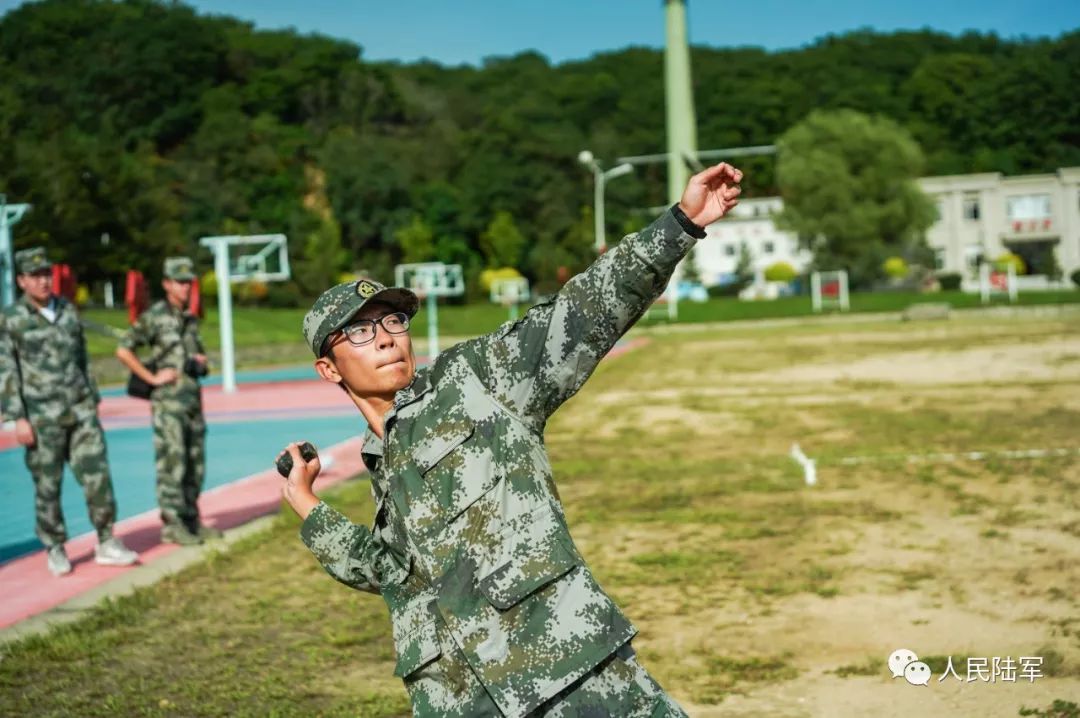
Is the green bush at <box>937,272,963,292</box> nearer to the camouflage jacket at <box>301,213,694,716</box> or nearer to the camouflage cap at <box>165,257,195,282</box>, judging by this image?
the camouflage cap at <box>165,257,195,282</box>

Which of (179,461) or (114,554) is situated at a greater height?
(179,461)

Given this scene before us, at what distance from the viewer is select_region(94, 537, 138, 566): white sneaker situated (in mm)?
9453

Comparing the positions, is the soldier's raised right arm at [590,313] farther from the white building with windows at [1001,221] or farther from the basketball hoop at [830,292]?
the white building with windows at [1001,221]

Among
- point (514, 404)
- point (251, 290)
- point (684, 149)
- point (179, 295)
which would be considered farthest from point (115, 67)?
point (514, 404)

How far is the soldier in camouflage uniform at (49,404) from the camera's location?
29.8 ft

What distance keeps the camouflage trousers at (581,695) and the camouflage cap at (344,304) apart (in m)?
0.78

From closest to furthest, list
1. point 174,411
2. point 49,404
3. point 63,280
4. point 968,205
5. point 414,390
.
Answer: point 414,390 < point 49,404 < point 174,411 < point 63,280 < point 968,205

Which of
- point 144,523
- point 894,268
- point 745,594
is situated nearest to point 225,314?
point 144,523

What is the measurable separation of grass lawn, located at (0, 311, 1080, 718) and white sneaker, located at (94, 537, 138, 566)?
0.57 meters

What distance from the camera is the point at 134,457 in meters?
17.2

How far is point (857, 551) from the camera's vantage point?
909cm

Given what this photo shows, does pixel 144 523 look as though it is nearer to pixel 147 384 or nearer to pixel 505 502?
pixel 147 384

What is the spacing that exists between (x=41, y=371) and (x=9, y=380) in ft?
0.72

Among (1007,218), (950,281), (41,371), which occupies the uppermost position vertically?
(1007,218)
